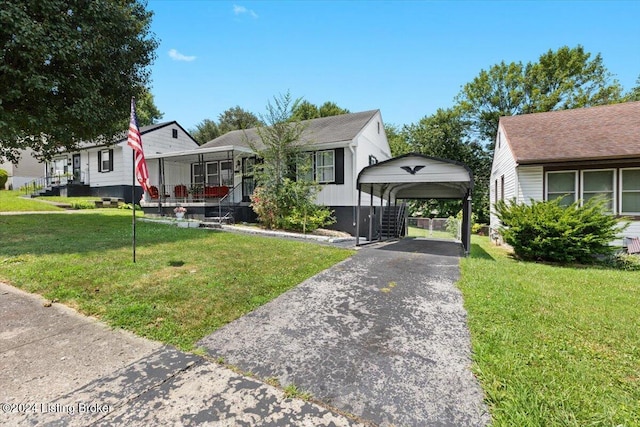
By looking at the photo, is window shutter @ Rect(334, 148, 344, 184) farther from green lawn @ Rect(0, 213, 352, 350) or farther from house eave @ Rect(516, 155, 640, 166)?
house eave @ Rect(516, 155, 640, 166)

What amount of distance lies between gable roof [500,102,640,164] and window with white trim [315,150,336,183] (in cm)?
698

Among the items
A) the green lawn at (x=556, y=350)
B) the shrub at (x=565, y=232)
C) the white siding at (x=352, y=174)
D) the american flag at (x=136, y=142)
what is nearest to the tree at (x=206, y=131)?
the white siding at (x=352, y=174)

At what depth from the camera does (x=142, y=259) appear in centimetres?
605

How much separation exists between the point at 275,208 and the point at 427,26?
29.7 ft

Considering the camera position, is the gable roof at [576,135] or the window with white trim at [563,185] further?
the window with white trim at [563,185]

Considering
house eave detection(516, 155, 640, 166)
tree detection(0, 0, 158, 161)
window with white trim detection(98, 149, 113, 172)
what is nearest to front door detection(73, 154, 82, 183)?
window with white trim detection(98, 149, 113, 172)

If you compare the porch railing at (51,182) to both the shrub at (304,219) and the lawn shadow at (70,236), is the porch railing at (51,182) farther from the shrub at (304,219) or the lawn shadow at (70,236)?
the shrub at (304,219)

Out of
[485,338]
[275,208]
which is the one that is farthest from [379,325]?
[275,208]

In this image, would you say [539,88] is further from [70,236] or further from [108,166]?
[108,166]

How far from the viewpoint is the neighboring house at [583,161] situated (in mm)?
9539

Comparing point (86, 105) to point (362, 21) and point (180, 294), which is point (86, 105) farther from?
point (362, 21)

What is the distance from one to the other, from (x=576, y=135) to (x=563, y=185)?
214 cm

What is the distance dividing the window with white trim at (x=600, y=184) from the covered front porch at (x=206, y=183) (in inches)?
487

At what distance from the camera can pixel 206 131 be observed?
38.2 meters
